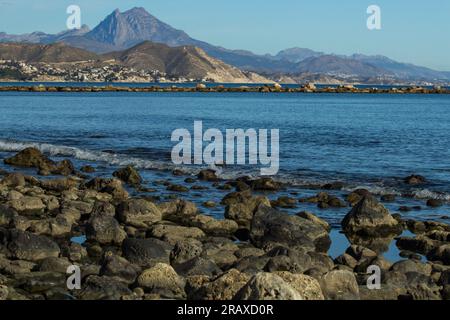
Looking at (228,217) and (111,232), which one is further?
(228,217)

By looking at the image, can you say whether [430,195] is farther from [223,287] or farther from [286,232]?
[223,287]

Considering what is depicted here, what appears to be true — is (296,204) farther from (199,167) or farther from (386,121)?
(386,121)

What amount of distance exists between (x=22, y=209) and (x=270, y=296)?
1397 cm

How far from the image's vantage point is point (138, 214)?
21781mm

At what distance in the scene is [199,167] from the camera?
37.3m

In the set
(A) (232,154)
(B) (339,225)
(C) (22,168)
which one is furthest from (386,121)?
(B) (339,225)

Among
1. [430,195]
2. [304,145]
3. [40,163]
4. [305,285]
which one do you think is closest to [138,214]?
[305,285]

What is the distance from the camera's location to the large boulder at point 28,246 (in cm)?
1684

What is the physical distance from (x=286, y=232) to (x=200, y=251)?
3.15 m

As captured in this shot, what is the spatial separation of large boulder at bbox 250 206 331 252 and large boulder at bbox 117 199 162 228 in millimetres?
3687

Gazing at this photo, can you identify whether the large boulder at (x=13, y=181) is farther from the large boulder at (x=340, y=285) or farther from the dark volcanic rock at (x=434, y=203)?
the large boulder at (x=340, y=285)

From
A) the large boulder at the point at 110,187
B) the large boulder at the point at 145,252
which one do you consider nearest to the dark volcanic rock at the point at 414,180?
the large boulder at the point at 110,187

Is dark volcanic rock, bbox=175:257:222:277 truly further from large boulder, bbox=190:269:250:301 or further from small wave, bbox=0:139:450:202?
small wave, bbox=0:139:450:202

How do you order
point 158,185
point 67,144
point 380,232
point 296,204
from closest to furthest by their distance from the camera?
A: point 380,232 → point 296,204 → point 158,185 → point 67,144
